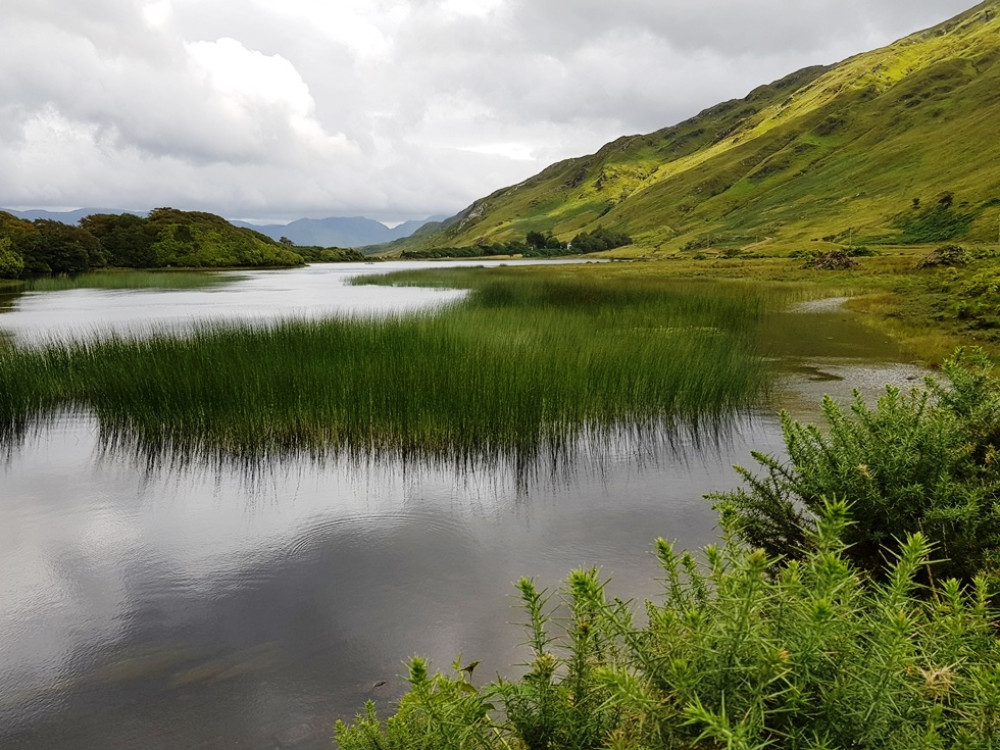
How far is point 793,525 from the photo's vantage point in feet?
15.7

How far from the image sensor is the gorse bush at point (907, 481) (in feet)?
13.6

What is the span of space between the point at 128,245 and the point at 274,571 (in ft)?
263

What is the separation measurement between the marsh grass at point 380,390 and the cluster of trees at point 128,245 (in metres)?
54.1

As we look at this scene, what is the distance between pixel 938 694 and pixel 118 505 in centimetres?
834

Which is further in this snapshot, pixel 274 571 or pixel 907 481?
pixel 274 571

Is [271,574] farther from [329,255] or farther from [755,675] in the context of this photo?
[329,255]

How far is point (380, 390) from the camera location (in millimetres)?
10102

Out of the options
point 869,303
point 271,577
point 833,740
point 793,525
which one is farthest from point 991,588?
point 869,303

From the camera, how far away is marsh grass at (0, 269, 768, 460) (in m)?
9.32

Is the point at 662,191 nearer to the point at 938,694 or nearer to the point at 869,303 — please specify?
the point at 869,303

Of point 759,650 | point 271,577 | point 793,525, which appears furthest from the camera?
point 271,577

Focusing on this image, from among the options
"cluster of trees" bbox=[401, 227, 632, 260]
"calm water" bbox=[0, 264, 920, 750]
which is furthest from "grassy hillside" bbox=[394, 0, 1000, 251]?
"calm water" bbox=[0, 264, 920, 750]

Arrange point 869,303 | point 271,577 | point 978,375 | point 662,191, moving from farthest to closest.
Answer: point 662,191, point 869,303, point 271,577, point 978,375

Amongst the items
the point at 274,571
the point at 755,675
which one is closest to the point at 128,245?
the point at 274,571
